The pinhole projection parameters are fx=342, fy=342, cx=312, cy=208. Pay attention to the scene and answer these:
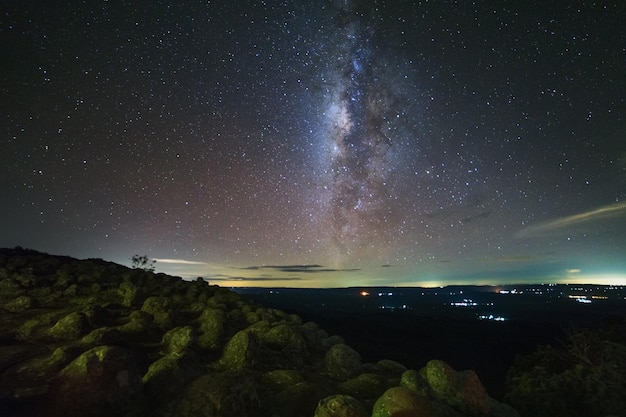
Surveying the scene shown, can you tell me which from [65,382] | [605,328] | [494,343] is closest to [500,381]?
[605,328]

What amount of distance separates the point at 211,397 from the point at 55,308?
8589mm

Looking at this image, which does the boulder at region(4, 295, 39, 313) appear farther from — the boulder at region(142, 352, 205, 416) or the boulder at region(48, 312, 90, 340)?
the boulder at region(142, 352, 205, 416)

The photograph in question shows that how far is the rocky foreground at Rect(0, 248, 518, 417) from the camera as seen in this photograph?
563cm

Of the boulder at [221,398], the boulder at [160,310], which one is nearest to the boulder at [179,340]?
the boulder at [160,310]

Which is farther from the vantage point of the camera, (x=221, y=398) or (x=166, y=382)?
(x=166, y=382)

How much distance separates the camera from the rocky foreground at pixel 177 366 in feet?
18.5

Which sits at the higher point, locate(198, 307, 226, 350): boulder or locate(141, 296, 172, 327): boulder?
locate(141, 296, 172, 327): boulder

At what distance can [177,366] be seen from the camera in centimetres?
675

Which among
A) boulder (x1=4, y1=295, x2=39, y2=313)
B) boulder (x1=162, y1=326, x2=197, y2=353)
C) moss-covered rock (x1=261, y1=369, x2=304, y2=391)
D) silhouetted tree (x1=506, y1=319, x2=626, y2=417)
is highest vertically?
boulder (x1=4, y1=295, x2=39, y2=313)

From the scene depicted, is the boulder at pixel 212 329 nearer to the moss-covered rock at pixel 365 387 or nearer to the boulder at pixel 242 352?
the boulder at pixel 242 352

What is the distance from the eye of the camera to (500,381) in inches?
1048

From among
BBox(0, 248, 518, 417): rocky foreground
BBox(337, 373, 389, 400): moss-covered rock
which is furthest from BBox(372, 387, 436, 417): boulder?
BBox(337, 373, 389, 400): moss-covered rock

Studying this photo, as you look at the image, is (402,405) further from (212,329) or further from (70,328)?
(70,328)

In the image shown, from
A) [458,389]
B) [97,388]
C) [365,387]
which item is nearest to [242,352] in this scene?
[365,387]
